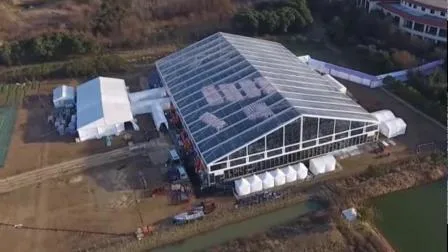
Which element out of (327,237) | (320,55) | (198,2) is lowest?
(327,237)

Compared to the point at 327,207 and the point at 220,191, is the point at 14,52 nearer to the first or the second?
the point at 220,191

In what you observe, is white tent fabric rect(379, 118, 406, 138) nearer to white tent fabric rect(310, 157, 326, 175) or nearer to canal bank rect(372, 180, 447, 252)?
canal bank rect(372, 180, 447, 252)

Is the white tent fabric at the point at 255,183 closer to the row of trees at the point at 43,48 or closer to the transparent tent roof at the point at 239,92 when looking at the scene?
the transparent tent roof at the point at 239,92

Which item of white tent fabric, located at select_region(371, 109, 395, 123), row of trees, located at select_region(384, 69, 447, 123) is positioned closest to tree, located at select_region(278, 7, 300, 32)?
row of trees, located at select_region(384, 69, 447, 123)

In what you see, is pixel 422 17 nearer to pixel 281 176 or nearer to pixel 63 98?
pixel 281 176

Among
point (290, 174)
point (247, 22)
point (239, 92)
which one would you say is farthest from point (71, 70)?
point (290, 174)

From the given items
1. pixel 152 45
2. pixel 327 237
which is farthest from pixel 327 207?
pixel 152 45
